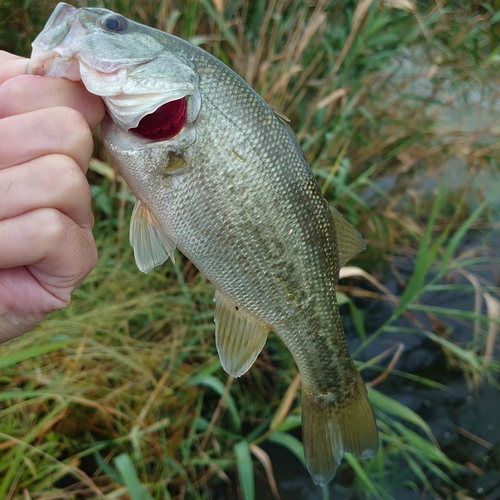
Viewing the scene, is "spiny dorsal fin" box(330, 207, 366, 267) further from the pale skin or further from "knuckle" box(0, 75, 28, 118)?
"knuckle" box(0, 75, 28, 118)

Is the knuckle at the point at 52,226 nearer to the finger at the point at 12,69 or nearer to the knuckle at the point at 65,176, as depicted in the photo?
the knuckle at the point at 65,176

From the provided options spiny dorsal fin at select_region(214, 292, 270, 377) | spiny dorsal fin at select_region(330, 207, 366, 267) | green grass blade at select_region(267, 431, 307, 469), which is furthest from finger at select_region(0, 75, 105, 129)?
green grass blade at select_region(267, 431, 307, 469)

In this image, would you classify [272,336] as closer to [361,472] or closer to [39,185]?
[361,472]

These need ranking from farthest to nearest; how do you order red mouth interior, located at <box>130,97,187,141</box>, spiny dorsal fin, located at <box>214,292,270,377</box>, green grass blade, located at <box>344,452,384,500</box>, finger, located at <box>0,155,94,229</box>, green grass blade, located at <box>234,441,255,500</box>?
1. green grass blade, located at <box>344,452,384,500</box>
2. green grass blade, located at <box>234,441,255,500</box>
3. spiny dorsal fin, located at <box>214,292,270,377</box>
4. red mouth interior, located at <box>130,97,187,141</box>
5. finger, located at <box>0,155,94,229</box>

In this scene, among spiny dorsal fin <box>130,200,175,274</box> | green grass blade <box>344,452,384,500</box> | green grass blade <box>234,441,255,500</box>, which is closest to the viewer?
spiny dorsal fin <box>130,200,175,274</box>

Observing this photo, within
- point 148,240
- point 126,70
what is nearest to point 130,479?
point 148,240

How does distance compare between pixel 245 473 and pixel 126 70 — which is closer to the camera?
pixel 126 70

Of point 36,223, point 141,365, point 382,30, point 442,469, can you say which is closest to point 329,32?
point 382,30
